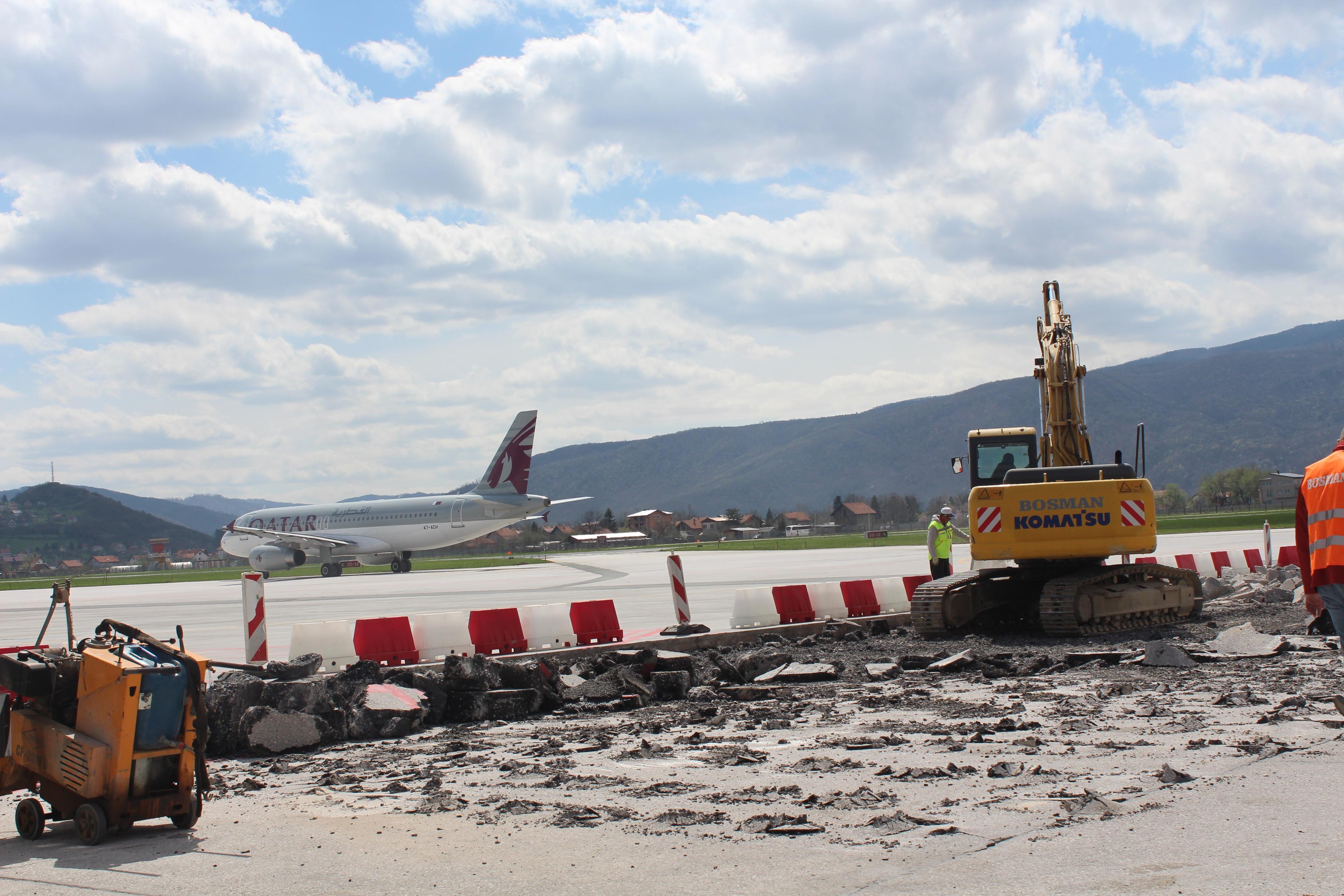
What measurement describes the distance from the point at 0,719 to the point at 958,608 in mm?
11039

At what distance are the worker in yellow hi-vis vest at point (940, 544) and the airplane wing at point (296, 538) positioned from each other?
39.0 meters

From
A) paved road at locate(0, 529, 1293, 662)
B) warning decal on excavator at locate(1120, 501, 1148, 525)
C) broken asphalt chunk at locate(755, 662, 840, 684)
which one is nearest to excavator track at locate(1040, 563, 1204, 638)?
warning decal on excavator at locate(1120, 501, 1148, 525)

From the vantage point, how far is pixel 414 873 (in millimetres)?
5059

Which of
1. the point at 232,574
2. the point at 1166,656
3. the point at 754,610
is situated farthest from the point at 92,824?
the point at 232,574

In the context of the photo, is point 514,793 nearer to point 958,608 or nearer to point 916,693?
point 916,693

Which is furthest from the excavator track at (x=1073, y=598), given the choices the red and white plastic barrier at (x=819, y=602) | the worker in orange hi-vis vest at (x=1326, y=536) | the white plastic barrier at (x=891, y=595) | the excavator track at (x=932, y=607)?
the worker in orange hi-vis vest at (x=1326, y=536)

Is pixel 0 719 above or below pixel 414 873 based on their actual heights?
above

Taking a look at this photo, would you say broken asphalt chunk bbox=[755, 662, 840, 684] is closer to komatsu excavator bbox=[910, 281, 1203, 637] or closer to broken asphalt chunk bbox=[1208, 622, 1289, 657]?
komatsu excavator bbox=[910, 281, 1203, 637]

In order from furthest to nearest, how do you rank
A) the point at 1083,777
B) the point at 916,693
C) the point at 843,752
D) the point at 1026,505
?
1. the point at 1026,505
2. the point at 916,693
3. the point at 843,752
4. the point at 1083,777

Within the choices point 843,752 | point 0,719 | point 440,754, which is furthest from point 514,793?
point 0,719

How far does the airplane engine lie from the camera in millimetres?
51031

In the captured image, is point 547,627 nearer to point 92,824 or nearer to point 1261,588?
point 92,824

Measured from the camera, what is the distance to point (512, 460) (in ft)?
170

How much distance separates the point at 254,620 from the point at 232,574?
52.7m
